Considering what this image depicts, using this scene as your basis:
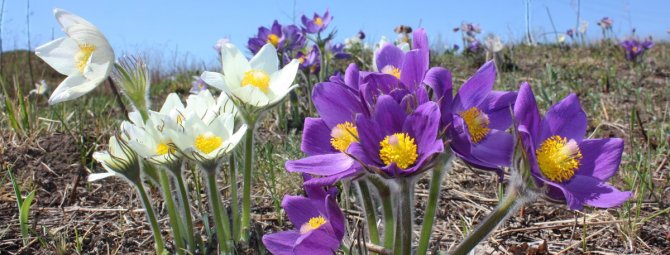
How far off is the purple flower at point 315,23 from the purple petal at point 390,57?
105 inches

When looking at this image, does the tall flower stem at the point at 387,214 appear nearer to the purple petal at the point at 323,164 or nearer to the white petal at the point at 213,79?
the purple petal at the point at 323,164

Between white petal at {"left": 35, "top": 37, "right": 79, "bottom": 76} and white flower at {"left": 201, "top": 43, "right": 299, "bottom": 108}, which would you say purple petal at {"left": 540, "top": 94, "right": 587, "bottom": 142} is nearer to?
white flower at {"left": 201, "top": 43, "right": 299, "bottom": 108}

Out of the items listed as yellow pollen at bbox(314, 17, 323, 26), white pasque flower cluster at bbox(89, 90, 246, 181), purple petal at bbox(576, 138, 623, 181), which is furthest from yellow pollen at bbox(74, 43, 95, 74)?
yellow pollen at bbox(314, 17, 323, 26)

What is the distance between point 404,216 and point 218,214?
1.97 feet

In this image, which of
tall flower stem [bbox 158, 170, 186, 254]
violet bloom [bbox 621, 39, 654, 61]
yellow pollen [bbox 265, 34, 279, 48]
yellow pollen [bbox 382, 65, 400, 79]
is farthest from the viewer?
violet bloom [bbox 621, 39, 654, 61]

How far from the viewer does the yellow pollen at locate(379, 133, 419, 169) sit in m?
1.09

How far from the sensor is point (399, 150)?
3.60 feet

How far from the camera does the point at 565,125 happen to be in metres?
1.23

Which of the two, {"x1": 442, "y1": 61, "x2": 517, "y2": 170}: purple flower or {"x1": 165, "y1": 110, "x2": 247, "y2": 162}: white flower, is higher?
{"x1": 442, "y1": 61, "x2": 517, "y2": 170}: purple flower

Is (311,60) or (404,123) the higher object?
(404,123)

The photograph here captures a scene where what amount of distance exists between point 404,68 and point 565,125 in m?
0.34

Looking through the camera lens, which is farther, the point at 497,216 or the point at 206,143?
the point at 206,143

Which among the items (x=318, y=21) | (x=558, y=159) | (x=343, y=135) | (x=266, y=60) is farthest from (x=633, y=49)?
(x=343, y=135)

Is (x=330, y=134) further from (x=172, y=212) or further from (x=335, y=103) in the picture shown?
(x=172, y=212)
